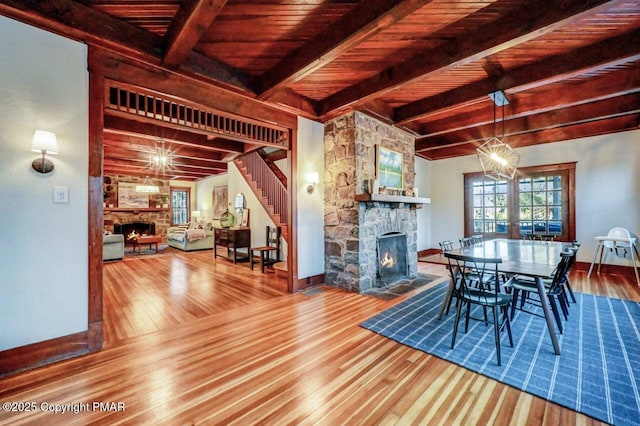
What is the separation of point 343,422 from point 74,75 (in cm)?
348

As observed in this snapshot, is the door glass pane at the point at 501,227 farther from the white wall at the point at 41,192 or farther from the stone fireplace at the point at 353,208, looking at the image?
the white wall at the point at 41,192

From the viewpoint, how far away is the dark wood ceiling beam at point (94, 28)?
2.09 meters

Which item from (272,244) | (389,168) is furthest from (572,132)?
(272,244)

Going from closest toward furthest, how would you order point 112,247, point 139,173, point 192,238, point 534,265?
point 534,265 < point 112,247 < point 192,238 < point 139,173

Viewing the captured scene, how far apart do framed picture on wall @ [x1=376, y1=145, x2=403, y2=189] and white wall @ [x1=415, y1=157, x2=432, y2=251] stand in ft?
8.46

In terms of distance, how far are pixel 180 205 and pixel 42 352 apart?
10.7m

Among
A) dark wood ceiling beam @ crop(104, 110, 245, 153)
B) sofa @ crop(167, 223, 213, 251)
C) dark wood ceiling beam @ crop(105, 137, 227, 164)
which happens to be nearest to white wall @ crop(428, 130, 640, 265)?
dark wood ceiling beam @ crop(104, 110, 245, 153)

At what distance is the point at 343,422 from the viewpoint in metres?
1.58

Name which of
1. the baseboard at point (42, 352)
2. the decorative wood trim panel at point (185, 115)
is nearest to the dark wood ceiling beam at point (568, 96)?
the decorative wood trim panel at point (185, 115)

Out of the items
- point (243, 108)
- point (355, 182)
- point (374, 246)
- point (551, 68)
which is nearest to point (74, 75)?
point (243, 108)

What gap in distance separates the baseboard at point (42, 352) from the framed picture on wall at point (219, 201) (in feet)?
25.0

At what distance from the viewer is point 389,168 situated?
15.8 ft

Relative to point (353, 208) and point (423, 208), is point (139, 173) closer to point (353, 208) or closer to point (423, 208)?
point (353, 208)

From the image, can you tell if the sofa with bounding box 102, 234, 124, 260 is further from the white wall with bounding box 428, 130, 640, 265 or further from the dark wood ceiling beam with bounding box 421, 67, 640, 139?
the white wall with bounding box 428, 130, 640, 265
